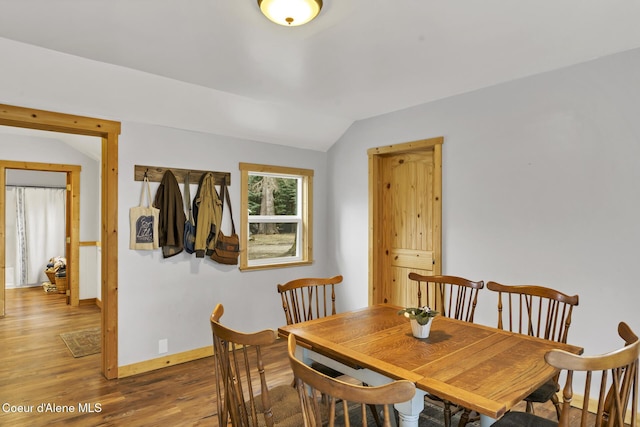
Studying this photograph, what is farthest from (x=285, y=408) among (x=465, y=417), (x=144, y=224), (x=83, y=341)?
(x=83, y=341)

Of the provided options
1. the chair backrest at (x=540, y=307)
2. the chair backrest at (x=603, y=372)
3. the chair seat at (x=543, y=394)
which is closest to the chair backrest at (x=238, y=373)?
the chair backrest at (x=603, y=372)

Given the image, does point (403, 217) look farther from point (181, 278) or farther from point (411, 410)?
point (411, 410)

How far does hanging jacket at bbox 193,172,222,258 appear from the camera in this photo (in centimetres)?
365

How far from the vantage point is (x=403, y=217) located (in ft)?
13.3

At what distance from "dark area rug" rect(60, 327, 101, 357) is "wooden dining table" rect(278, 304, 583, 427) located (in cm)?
290

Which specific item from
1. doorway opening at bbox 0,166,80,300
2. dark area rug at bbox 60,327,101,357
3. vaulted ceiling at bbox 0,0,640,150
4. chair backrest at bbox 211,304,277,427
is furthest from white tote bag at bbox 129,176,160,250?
doorway opening at bbox 0,166,80,300

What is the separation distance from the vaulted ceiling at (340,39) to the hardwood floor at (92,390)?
249cm

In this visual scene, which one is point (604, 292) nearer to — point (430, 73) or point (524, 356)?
point (524, 356)

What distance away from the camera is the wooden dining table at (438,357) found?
136 cm

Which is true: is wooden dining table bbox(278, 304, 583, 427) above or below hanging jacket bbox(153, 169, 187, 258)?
below

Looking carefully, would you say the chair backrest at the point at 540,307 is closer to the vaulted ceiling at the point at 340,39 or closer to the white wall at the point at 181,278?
the vaulted ceiling at the point at 340,39

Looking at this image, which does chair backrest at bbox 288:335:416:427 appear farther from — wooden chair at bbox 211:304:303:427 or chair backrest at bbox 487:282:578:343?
chair backrest at bbox 487:282:578:343

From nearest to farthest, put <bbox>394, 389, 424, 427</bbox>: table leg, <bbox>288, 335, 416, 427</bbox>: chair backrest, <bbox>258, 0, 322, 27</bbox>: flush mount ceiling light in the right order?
<bbox>288, 335, 416, 427</bbox>: chair backrest → <bbox>394, 389, 424, 427</bbox>: table leg → <bbox>258, 0, 322, 27</bbox>: flush mount ceiling light

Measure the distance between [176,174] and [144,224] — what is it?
55 centimetres
